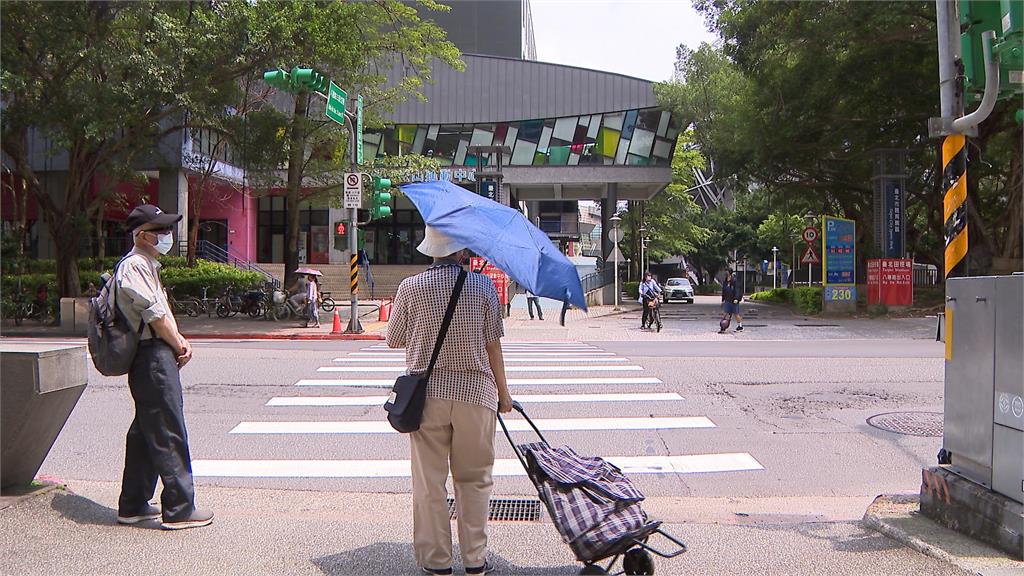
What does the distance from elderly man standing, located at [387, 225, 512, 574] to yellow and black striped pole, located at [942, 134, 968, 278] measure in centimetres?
343

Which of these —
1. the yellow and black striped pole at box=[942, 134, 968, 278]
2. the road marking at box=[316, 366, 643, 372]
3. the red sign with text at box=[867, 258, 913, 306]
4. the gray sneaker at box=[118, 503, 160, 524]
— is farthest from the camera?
the red sign with text at box=[867, 258, 913, 306]

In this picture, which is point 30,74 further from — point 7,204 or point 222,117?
point 7,204

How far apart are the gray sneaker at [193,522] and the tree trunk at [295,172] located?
20481mm

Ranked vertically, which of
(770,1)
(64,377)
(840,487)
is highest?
(770,1)

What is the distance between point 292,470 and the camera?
6.86m

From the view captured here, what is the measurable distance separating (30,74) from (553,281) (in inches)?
859

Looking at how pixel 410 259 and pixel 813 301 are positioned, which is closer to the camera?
pixel 813 301

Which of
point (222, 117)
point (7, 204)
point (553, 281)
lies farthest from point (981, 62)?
point (7, 204)

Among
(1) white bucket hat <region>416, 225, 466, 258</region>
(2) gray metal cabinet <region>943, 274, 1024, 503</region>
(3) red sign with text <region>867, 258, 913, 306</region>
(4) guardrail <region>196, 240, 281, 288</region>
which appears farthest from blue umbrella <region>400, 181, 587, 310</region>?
(4) guardrail <region>196, 240, 281, 288</region>

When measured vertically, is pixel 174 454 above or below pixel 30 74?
below

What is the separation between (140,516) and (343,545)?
1.36m

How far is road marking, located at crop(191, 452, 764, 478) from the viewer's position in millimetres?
6746

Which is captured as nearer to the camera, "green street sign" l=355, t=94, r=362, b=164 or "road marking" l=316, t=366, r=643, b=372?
"road marking" l=316, t=366, r=643, b=372

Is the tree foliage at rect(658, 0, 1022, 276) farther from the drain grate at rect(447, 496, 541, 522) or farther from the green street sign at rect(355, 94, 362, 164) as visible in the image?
the drain grate at rect(447, 496, 541, 522)
